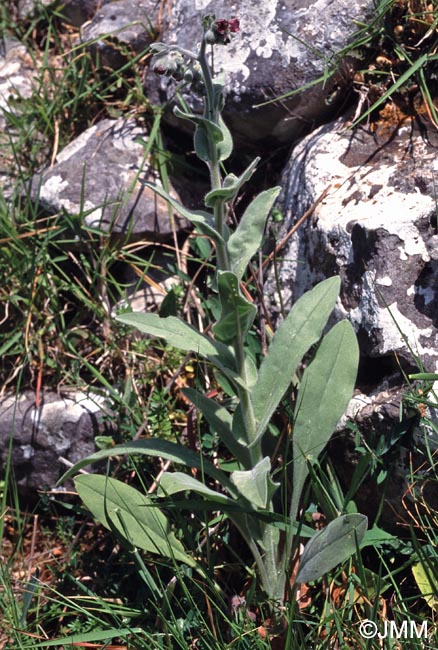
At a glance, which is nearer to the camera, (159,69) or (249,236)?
(159,69)

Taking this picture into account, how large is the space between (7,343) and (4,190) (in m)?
0.88

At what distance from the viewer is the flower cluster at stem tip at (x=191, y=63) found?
1.88 m

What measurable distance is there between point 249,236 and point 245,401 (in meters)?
0.49

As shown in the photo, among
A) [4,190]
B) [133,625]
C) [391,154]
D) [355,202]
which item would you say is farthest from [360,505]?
[4,190]

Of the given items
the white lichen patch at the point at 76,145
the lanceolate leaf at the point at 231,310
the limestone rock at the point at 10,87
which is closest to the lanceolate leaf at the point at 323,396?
the lanceolate leaf at the point at 231,310

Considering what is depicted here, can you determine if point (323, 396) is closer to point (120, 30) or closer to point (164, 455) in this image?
point (164, 455)

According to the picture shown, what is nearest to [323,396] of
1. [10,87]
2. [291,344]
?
Result: [291,344]

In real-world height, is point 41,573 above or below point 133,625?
below

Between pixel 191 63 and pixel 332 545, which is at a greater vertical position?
pixel 191 63

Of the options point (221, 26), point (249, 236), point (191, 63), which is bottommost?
point (249, 236)

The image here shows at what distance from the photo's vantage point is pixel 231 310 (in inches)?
76.3

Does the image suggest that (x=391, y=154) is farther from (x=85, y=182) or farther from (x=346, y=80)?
(x=85, y=182)

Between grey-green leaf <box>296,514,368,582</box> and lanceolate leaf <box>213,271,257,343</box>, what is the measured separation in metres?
0.59

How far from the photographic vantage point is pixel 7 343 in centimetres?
303
